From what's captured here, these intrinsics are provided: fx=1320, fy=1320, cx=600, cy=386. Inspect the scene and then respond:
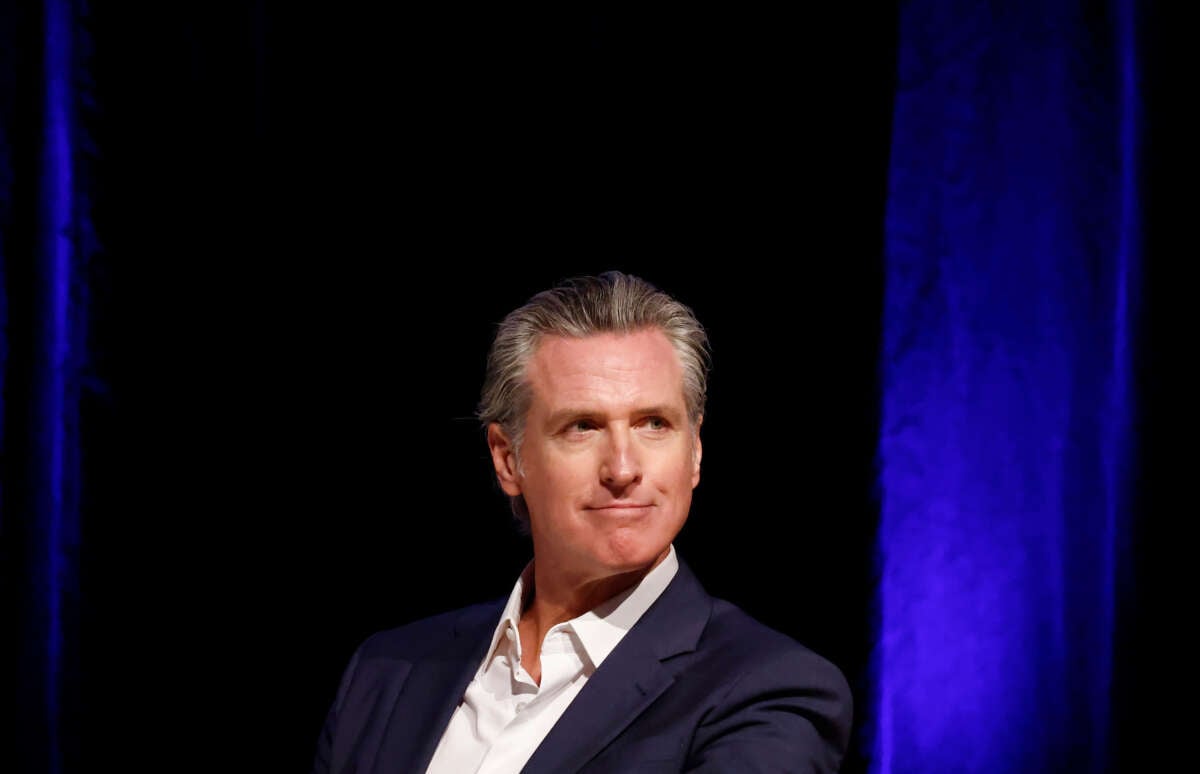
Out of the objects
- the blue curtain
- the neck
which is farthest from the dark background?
the neck

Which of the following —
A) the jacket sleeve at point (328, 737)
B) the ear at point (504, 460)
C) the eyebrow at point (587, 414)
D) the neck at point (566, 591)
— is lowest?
the jacket sleeve at point (328, 737)

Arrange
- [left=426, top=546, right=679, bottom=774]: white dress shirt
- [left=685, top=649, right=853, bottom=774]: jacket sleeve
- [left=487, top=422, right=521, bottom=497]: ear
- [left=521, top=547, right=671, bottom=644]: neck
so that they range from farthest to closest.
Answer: [left=487, top=422, right=521, bottom=497]: ear < [left=521, top=547, right=671, bottom=644]: neck < [left=426, top=546, right=679, bottom=774]: white dress shirt < [left=685, top=649, right=853, bottom=774]: jacket sleeve

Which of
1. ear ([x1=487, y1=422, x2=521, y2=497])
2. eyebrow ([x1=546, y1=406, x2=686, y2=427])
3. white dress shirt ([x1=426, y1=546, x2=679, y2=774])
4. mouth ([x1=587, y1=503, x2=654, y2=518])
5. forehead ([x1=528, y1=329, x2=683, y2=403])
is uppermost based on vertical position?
forehead ([x1=528, y1=329, x2=683, y2=403])

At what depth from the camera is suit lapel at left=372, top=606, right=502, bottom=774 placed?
7.05 ft

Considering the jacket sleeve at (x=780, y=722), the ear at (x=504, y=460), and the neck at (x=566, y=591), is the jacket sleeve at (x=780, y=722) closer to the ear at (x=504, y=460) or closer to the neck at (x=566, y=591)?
the neck at (x=566, y=591)

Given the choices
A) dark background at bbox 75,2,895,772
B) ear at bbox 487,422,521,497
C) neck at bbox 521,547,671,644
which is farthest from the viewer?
dark background at bbox 75,2,895,772

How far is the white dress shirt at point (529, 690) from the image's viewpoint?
2.05 metres

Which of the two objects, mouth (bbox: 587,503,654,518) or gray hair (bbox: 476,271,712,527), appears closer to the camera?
mouth (bbox: 587,503,654,518)

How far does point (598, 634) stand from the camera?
211cm

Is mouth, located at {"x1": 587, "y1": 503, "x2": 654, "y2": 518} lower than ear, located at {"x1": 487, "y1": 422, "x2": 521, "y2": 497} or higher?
lower

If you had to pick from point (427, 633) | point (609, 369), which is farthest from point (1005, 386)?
point (427, 633)

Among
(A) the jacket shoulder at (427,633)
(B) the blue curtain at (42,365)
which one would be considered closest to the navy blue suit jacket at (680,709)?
(A) the jacket shoulder at (427,633)

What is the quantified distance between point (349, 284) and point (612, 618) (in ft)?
3.52

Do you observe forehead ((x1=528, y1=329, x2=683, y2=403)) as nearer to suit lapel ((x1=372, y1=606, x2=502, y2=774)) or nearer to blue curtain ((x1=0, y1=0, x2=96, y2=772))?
suit lapel ((x1=372, y1=606, x2=502, y2=774))
